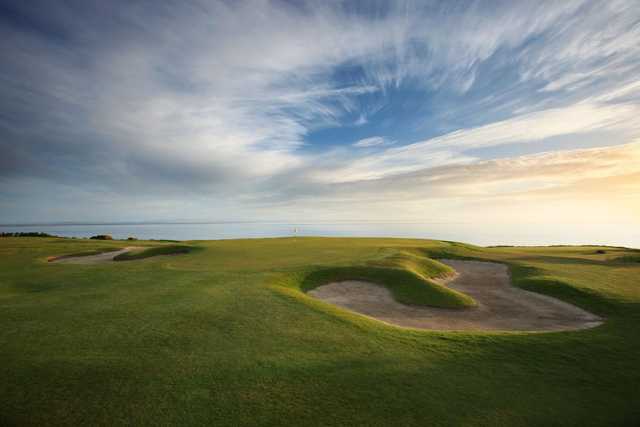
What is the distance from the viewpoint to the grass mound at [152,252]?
27.2 metres

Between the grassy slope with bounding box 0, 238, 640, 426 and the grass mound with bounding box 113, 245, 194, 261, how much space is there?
13914 mm

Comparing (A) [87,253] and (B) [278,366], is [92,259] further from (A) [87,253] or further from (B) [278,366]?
(B) [278,366]

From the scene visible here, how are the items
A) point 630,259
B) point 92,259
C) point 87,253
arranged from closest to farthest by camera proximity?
point 92,259
point 87,253
point 630,259

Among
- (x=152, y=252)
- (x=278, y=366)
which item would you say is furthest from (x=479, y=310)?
(x=152, y=252)

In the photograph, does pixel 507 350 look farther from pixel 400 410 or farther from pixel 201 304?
pixel 201 304

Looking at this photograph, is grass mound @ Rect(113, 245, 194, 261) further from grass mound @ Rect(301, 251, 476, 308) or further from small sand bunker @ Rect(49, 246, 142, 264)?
grass mound @ Rect(301, 251, 476, 308)

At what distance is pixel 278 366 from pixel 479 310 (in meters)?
11.7

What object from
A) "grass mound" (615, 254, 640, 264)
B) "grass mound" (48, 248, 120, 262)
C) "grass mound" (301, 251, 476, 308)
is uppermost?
"grass mound" (615, 254, 640, 264)

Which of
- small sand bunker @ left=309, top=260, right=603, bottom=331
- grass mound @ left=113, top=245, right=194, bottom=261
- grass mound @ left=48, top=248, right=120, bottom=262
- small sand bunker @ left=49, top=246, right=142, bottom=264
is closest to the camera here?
small sand bunker @ left=309, top=260, right=603, bottom=331

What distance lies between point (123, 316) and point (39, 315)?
119 inches

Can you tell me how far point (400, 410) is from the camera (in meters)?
6.14

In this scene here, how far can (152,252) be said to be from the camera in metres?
29.0

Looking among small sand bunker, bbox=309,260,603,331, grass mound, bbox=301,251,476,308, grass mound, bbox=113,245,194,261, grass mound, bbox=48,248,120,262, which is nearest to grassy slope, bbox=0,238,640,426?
small sand bunker, bbox=309,260,603,331

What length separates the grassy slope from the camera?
607cm
